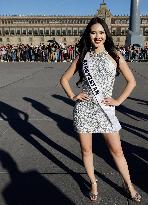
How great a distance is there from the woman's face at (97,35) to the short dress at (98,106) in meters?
0.11

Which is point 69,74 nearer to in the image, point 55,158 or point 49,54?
point 55,158

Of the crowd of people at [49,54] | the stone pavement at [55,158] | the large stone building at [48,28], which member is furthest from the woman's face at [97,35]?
the large stone building at [48,28]

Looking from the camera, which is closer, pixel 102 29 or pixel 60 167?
pixel 102 29

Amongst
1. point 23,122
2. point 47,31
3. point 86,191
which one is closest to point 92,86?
point 86,191

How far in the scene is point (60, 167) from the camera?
425cm

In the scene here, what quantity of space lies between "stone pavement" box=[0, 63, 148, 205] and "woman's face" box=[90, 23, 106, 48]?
5.02 feet

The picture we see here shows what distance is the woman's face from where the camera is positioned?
3.01 meters

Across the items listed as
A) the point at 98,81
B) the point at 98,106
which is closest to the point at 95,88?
the point at 98,81

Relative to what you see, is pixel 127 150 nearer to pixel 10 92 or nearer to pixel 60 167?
pixel 60 167

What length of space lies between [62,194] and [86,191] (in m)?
0.26

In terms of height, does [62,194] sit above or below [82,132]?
below

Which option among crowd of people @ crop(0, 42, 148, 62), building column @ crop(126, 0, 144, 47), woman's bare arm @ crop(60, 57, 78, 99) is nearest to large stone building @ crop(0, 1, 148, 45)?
building column @ crop(126, 0, 144, 47)

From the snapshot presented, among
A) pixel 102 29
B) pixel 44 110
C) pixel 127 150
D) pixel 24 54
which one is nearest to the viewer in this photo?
pixel 102 29

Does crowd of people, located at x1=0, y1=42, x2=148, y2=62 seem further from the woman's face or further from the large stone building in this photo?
the large stone building
